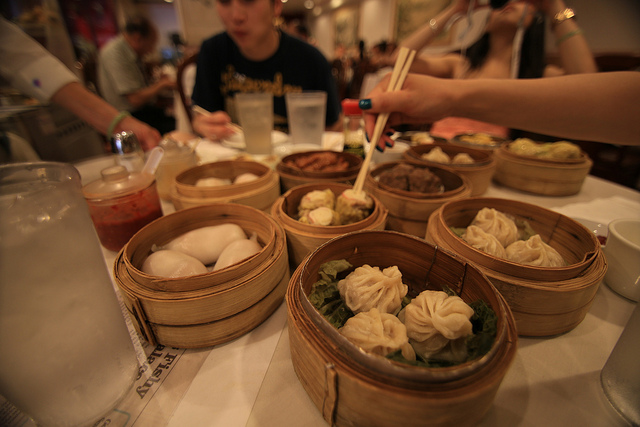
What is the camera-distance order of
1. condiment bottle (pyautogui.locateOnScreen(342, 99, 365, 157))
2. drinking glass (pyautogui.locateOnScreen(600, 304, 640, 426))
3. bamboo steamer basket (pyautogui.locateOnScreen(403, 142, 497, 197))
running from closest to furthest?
drinking glass (pyautogui.locateOnScreen(600, 304, 640, 426)) → condiment bottle (pyautogui.locateOnScreen(342, 99, 365, 157)) → bamboo steamer basket (pyautogui.locateOnScreen(403, 142, 497, 197))

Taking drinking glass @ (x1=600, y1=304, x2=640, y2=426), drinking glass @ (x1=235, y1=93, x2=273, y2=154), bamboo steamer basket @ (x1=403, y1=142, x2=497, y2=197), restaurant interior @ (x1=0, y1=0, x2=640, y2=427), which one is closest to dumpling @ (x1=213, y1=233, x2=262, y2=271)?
restaurant interior @ (x1=0, y1=0, x2=640, y2=427)

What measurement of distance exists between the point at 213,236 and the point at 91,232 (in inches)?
18.8

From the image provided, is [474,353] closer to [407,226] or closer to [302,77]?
[407,226]

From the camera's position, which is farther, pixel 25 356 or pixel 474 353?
pixel 474 353

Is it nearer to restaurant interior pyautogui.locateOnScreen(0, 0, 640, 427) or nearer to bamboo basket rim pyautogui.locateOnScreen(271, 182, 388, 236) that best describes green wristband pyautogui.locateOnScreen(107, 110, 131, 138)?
restaurant interior pyautogui.locateOnScreen(0, 0, 640, 427)

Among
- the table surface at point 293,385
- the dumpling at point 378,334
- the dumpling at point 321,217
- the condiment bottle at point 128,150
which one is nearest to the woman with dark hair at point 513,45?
the dumpling at point 321,217

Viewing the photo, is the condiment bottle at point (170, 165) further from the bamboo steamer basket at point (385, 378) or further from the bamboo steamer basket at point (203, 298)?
the bamboo steamer basket at point (385, 378)

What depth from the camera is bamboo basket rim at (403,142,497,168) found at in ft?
5.48

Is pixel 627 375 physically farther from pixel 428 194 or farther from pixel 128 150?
pixel 128 150

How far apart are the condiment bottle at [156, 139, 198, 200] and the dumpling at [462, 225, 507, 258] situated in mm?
1528

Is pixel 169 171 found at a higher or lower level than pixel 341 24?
lower

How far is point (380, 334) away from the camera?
0.69 m

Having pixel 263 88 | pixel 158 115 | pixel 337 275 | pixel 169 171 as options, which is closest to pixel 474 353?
pixel 337 275

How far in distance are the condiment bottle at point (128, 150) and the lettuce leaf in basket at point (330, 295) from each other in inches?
49.1
